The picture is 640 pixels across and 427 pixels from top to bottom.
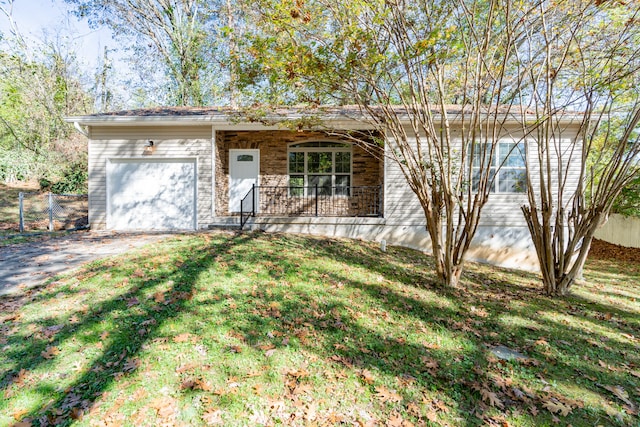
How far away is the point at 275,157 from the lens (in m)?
9.99

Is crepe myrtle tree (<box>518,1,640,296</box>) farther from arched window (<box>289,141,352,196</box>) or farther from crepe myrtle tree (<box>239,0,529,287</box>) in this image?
arched window (<box>289,141,352,196</box>)

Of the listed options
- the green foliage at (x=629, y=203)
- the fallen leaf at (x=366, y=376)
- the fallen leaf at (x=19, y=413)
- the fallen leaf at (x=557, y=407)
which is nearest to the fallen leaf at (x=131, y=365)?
the fallen leaf at (x=19, y=413)

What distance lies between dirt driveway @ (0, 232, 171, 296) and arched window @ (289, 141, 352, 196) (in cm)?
446

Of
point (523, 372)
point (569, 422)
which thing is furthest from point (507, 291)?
point (569, 422)

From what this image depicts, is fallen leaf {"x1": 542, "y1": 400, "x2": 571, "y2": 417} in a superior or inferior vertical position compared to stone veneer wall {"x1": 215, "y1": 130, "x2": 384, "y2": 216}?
inferior

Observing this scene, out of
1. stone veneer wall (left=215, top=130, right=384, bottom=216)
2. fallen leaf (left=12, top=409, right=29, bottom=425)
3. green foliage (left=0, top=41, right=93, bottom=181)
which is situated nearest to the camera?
fallen leaf (left=12, top=409, right=29, bottom=425)

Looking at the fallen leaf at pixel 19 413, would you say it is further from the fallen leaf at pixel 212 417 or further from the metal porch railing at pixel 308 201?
the metal porch railing at pixel 308 201

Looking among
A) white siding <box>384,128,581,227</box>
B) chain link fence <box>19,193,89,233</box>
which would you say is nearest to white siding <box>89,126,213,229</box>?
chain link fence <box>19,193,89,233</box>

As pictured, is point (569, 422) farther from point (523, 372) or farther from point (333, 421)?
point (333, 421)

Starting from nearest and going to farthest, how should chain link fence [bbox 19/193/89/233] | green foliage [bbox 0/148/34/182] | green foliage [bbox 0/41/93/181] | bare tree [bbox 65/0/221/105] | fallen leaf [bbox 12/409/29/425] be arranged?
1. fallen leaf [bbox 12/409/29/425]
2. chain link fence [bbox 19/193/89/233]
3. green foliage [bbox 0/41/93/181]
4. green foliage [bbox 0/148/34/182]
5. bare tree [bbox 65/0/221/105]

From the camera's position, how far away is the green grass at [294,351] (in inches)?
92.2

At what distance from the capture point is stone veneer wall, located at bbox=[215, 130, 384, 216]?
9836 mm

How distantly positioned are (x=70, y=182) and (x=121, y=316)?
13292 mm

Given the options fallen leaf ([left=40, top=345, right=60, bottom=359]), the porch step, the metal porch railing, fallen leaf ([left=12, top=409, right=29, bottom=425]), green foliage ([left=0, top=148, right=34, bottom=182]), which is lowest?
fallen leaf ([left=12, top=409, right=29, bottom=425])
